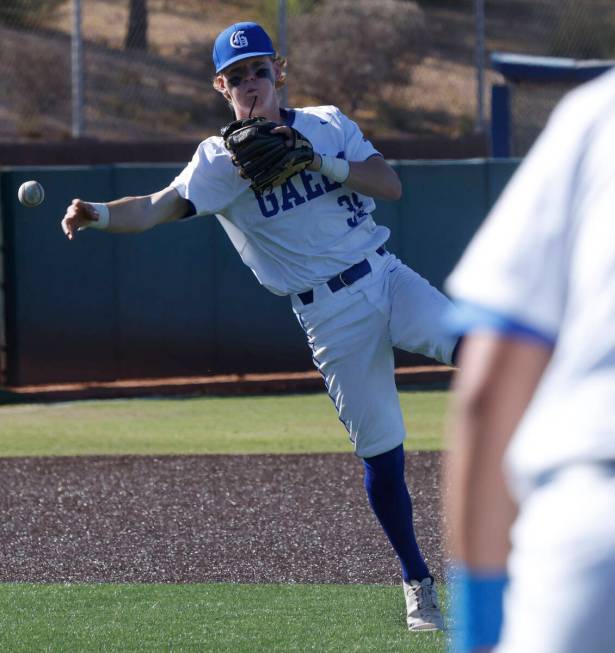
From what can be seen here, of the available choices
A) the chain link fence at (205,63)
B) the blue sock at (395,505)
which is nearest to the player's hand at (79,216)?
the blue sock at (395,505)

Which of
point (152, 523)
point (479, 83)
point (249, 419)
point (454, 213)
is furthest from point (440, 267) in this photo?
point (152, 523)

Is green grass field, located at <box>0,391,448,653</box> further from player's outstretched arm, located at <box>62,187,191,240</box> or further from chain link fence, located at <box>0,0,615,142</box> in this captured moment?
chain link fence, located at <box>0,0,615,142</box>

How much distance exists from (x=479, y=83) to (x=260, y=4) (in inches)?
285

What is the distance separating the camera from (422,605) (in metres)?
4.26

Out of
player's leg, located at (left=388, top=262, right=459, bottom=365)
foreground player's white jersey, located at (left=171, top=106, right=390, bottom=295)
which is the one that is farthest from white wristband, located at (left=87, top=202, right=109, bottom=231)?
player's leg, located at (left=388, top=262, right=459, bottom=365)

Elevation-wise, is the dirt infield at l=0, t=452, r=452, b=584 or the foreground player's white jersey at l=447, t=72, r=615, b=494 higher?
the foreground player's white jersey at l=447, t=72, r=615, b=494

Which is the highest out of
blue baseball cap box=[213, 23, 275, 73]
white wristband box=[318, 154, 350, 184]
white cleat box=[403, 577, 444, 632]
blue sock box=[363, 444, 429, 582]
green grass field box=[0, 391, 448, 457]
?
blue baseball cap box=[213, 23, 275, 73]

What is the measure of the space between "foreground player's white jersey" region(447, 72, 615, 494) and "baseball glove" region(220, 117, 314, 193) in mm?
Answer: 3051

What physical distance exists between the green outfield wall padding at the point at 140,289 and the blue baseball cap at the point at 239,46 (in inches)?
220

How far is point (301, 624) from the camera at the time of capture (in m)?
4.35

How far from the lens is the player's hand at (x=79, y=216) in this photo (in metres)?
4.32

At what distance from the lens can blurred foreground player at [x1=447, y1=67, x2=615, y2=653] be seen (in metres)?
1.30

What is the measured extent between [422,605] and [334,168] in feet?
4.56

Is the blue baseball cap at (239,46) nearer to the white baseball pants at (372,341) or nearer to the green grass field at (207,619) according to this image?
the white baseball pants at (372,341)
